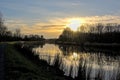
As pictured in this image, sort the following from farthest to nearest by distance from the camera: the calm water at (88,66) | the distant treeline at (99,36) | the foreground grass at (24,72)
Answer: the distant treeline at (99,36) < the calm water at (88,66) < the foreground grass at (24,72)

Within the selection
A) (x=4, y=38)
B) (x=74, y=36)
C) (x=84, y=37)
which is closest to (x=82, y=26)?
(x=74, y=36)

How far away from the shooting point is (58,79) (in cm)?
2233

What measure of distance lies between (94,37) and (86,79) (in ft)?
455

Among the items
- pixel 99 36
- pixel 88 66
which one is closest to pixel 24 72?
pixel 88 66

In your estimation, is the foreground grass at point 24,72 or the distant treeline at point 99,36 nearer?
the foreground grass at point 24,72

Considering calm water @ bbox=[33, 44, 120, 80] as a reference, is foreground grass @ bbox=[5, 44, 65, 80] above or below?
above

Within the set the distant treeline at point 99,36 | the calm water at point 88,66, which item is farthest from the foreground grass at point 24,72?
the distant treeline at point 99,36

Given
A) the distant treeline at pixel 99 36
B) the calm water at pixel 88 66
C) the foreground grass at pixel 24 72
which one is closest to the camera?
the foreground grass at pixel 24 72

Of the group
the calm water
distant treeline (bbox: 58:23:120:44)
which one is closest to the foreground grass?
the calm water

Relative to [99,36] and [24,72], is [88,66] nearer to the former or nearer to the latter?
[24,72]

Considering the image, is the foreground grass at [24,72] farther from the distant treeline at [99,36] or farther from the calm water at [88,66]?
the distant treeline at [99,36]

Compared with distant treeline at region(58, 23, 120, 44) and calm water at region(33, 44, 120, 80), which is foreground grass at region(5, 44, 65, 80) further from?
distant treeline at region(58, 23, 120, 44)

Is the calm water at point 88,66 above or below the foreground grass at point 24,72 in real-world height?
below

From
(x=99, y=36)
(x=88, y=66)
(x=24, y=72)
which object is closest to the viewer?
(x=24, y=72)
